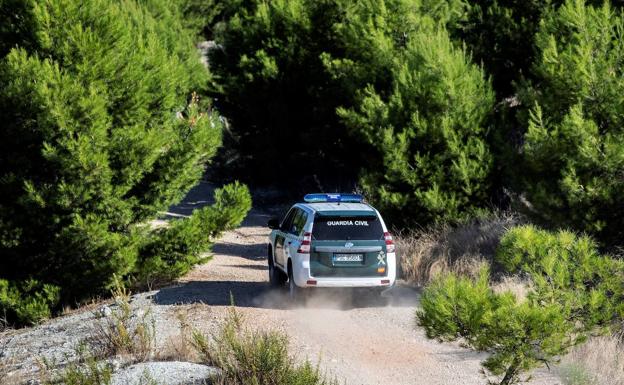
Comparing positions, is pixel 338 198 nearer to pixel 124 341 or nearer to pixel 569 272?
pixel 124 341

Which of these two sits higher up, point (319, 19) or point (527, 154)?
point (319, 19)

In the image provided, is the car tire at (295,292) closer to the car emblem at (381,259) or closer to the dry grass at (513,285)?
the car emblem at (381,259)

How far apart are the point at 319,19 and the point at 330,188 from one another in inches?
226

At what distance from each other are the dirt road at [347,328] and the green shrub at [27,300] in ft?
7.19

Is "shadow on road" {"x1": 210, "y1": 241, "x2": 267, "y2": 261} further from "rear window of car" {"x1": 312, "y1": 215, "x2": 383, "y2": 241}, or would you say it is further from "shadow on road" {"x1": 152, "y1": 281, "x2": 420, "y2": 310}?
"rear window of car" {"x1": 312, "y1": 215, "x2": 383, "y2": 241}

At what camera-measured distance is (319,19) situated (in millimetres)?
30250

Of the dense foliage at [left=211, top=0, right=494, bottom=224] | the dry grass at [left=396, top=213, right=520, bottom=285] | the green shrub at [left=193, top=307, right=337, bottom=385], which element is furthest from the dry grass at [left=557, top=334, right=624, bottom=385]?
the dense foliage at [left=211, top=0, right=494, bottom=224]

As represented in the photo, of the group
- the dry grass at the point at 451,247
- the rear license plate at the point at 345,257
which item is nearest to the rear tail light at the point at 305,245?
the rear license plate at the point at 345,257

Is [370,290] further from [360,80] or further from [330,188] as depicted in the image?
[330,188]

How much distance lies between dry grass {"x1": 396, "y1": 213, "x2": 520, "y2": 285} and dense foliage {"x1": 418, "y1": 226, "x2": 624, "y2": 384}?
23.7 feet

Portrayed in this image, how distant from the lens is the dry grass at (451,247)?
18094 millimetres

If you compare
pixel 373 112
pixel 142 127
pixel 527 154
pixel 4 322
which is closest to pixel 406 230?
pixel 373 112

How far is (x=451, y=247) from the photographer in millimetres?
19578

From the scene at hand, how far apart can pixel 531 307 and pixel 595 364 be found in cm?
347
